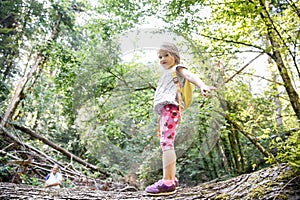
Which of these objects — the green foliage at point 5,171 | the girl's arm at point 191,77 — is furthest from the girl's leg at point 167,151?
the green foliage at point 5,171

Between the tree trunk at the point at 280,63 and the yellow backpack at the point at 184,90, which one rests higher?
the tree trunk at the point at 280,63

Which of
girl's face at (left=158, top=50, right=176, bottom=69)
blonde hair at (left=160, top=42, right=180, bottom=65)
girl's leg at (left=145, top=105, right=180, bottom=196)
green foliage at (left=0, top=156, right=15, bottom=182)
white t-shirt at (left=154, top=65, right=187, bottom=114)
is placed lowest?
girl's leg at (left=145, top=105, right=180, bottom=196)

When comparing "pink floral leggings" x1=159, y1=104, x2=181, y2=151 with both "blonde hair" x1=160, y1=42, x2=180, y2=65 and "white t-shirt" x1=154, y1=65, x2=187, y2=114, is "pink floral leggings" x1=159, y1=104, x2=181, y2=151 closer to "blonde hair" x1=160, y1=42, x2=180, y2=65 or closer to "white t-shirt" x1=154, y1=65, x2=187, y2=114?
"white t-shirt" x1=154, y1=65, x2=187, y2=114

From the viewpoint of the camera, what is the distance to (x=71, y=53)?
4.26 m

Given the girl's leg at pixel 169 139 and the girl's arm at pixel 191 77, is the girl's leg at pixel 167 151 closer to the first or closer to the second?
the girl's leg at pixel 169 139

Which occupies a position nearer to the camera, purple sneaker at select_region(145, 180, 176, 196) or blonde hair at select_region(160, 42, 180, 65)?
purple sneaker at select_region(145, 180, 176, 196)

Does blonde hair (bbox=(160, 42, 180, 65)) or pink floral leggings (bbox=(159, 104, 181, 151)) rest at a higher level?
blonde hair (bbox=(160, 42, 180, 65))

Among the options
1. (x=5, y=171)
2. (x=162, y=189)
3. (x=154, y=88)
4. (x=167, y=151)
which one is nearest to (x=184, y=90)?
(x=167, y=151)

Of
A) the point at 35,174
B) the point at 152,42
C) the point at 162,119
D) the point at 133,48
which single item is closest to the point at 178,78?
the point at 162,119

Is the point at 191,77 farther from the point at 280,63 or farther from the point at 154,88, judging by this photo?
the point at 280,63

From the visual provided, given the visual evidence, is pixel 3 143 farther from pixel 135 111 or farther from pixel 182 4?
pixel 182 4

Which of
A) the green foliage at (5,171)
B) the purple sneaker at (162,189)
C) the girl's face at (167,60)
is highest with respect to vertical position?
the green foliage at (5,171)

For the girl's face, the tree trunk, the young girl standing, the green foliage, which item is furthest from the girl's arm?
the green foliage

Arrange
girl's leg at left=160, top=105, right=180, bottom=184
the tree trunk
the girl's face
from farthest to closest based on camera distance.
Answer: the tree trunk → the girl's face → girl's leg at left=160, top=105, right=180, bottom=184
